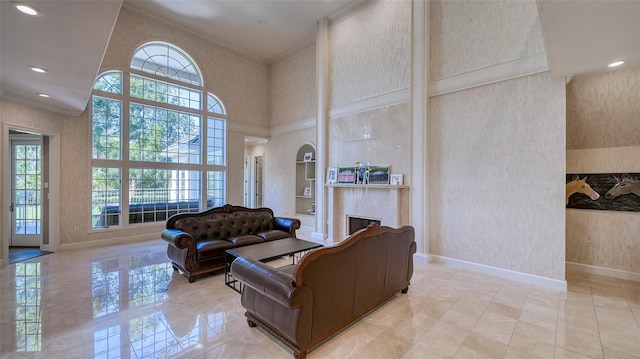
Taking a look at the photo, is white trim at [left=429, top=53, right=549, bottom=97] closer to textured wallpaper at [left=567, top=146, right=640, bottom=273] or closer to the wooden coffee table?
textured wallpaper at [left=567, top=146, right=640, bottom=273]

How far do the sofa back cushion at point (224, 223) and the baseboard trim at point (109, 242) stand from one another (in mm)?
2779

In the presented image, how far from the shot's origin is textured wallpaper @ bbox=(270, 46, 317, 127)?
7.41 meters

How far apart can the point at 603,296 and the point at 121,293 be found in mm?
6038

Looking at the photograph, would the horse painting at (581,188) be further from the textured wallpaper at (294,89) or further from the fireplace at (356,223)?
the textured wallpaper at (294,89)

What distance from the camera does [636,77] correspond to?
11.7 ft

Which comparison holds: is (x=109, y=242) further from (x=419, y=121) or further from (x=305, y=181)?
(x=419, y=121)

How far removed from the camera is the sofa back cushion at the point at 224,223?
4236 mm

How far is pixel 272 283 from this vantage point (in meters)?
2.06

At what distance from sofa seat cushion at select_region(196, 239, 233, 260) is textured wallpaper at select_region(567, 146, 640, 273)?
18.1ft

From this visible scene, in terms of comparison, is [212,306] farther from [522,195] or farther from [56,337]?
[522,195]

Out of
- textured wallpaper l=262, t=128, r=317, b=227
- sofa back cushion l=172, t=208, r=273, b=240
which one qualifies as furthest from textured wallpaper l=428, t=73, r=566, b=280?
textured wallpaper l=262, t=128, r=317, b=227

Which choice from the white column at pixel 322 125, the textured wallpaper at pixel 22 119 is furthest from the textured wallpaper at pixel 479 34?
the textured wallpaper at pixel 22 119

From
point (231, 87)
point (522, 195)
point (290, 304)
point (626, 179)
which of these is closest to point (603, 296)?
point (522, 195)

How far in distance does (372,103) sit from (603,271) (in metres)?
4.65
